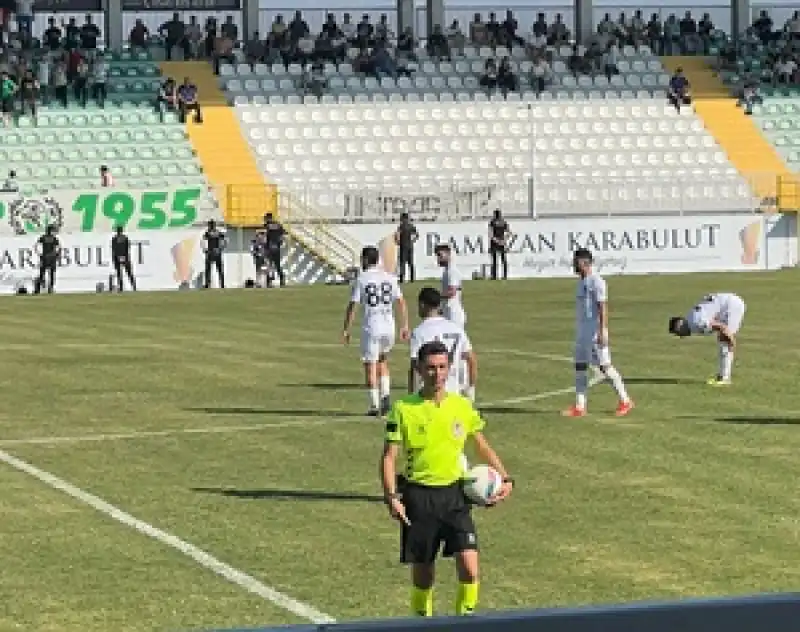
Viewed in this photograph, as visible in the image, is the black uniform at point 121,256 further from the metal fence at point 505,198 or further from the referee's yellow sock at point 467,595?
the referee's yellow sock at point 467,595

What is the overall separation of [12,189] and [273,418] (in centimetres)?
3056

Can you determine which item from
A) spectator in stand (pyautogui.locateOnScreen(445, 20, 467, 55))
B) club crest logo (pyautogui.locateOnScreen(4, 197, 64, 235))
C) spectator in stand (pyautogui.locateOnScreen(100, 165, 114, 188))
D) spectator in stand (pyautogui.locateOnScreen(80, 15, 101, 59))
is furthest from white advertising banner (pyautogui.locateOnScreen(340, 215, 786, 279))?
spectator in stand (pyautogui.locateOnScreen(445, 20, 467, 55))

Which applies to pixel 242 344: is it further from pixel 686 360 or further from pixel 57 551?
pixel 57 551

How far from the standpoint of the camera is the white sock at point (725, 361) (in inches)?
1044

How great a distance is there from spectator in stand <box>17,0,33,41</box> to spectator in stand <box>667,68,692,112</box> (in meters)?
19.7

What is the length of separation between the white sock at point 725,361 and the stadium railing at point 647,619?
1948 centimetres

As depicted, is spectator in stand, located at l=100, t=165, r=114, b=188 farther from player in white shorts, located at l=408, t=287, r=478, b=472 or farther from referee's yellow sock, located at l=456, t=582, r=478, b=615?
referee's yellow sock, located at l=456, t=582, r=478, b=615

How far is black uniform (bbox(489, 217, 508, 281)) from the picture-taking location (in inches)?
2121

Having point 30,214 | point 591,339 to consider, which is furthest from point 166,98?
point 591,339

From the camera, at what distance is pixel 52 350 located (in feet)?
112

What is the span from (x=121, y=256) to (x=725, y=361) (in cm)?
2683

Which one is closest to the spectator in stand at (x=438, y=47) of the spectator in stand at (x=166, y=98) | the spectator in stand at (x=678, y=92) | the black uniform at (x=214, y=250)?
the spectator in stand at (x=678, y=92)

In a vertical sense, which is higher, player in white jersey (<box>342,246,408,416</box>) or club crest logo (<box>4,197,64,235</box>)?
club crest logo (<box>4,197,64,235</box>)

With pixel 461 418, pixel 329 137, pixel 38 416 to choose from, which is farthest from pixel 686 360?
pixel 329 137
